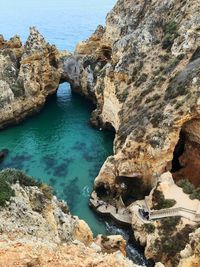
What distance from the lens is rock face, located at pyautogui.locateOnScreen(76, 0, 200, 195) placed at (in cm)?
4041

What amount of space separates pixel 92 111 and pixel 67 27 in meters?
73.4

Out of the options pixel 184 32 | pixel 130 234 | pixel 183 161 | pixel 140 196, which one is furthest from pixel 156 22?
pixel 130 234

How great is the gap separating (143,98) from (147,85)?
6.92 feet

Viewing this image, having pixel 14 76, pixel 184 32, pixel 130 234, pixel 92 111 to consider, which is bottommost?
pixel 130 234

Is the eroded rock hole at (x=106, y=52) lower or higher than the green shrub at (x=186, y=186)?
higher

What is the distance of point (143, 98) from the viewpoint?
155 feet

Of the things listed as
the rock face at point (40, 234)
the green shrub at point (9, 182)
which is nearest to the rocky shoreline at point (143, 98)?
the rock face at point (40, 234)

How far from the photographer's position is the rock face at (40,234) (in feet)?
51.8

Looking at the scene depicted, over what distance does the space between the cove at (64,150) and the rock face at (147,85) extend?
296 centimetres

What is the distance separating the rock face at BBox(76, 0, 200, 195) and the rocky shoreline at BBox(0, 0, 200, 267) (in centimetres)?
10

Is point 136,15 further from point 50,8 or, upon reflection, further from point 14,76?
point 50,8

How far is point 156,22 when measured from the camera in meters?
55.3

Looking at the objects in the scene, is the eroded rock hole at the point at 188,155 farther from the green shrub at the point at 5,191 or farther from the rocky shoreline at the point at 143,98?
the green shrub at the point at 5,191

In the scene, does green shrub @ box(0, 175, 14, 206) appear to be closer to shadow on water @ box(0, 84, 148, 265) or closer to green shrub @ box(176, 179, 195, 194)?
shadow on water @ box(0, 84, 148, 265)
